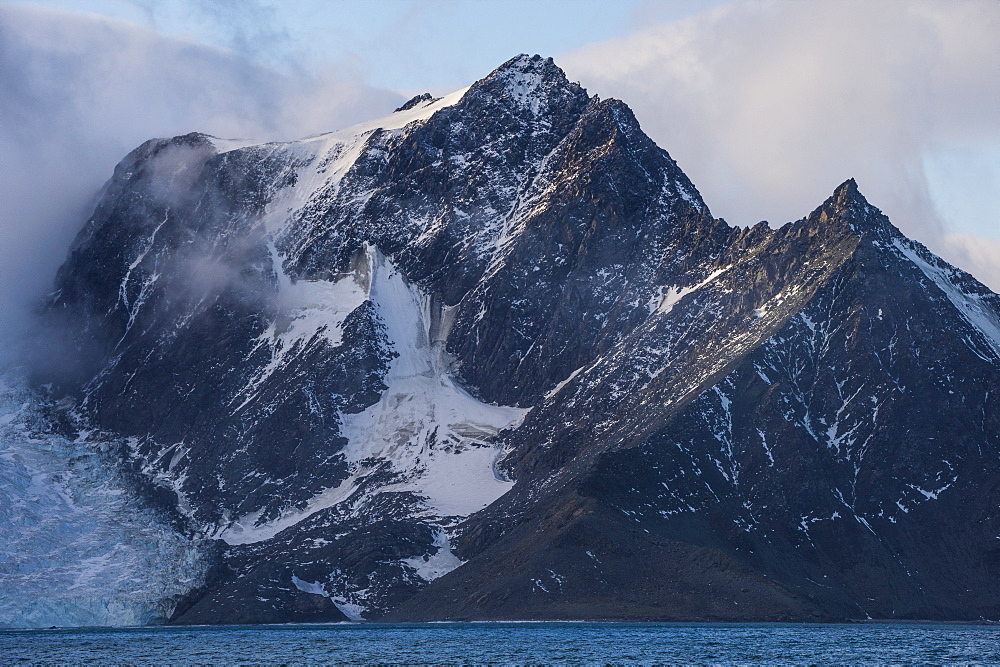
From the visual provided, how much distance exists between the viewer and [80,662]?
18788cm

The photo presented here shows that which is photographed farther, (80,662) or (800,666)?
(80,662)

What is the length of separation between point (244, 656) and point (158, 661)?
1150 centimetres

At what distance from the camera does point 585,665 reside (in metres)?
178

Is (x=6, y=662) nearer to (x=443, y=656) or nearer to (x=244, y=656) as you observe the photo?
(x=244, y=656)

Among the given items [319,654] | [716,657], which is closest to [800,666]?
[716,657]

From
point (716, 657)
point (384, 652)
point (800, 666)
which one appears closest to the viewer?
point (800, 666)

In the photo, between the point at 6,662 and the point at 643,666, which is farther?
the point at 6,662

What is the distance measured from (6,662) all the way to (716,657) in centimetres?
8345

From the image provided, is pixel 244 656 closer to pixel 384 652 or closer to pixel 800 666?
pixel 384 652

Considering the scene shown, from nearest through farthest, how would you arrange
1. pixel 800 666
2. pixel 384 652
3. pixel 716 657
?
pixel 800 666
pixel 716 657
pixel 384 652

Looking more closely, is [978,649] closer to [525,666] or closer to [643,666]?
[643,666]

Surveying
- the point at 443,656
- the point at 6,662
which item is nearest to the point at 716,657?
the point at 443,656

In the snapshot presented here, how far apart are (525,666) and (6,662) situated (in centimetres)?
6219

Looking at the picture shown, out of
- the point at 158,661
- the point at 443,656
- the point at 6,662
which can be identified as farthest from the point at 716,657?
the point at 6,662
